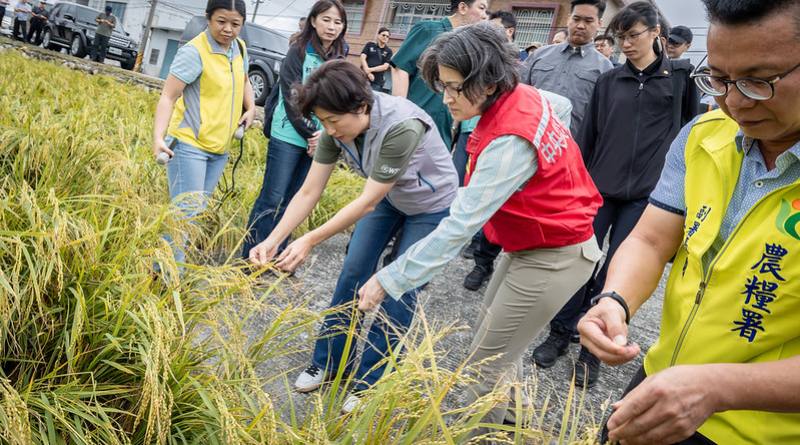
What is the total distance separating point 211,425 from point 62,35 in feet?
59.0

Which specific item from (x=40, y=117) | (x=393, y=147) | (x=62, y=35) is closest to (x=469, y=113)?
(x=393, y=147)

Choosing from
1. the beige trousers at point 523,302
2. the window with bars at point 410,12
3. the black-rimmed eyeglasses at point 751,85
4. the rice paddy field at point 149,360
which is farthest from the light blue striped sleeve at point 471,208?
the window with bars at point 410,12

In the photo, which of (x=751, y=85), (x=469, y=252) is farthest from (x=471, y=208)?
(x=469, y=252)

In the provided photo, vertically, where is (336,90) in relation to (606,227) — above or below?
above

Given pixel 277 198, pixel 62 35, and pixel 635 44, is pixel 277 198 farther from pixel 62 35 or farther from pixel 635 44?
pixel 62 35

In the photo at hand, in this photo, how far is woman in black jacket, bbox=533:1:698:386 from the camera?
2963mm

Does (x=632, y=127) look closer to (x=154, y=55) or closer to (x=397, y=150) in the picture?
(x=397, y=150)

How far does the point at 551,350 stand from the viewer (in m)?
3.09

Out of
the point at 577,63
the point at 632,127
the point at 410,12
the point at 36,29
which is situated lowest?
the point at 36,29

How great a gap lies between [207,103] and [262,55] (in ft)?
28.7

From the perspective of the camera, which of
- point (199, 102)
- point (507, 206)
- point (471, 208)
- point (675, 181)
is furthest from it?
point (199, 102)

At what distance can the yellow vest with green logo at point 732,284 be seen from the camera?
0.97 meters

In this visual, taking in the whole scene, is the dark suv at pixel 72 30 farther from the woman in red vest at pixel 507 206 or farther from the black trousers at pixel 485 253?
the woman in red vest at pixel 507 206

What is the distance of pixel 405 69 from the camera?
361cm
